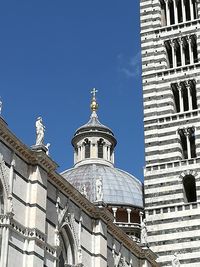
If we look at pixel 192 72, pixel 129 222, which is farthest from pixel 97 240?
pixel 129 222

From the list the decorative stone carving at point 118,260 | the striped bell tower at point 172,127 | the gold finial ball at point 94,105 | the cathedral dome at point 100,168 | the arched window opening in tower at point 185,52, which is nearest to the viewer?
the decorative stone carving at point 118,260

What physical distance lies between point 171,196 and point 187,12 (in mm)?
10127

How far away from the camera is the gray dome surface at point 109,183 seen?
39.7m

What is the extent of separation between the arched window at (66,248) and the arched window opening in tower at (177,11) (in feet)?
54.1

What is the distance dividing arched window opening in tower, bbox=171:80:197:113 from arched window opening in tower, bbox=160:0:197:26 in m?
3.59

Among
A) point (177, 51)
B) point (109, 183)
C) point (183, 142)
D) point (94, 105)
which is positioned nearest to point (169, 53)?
point (177, 51)

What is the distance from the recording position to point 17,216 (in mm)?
18859

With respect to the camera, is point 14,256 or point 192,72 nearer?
point 14,256

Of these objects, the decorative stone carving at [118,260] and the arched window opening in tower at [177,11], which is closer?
the decorative stone carving at [118,260]

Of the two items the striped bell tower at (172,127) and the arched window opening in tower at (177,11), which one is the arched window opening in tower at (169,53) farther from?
the arched window opening in tower at (177,11)

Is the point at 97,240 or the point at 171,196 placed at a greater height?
the point at 171,196

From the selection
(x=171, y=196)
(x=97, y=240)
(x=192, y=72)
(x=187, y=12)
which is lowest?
(x=97, y=240)

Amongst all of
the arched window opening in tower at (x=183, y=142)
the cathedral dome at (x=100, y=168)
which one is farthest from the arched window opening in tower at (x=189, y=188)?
the cathedral dome at (x=100, y=168)

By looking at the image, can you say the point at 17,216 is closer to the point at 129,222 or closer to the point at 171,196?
the point at 171,196
